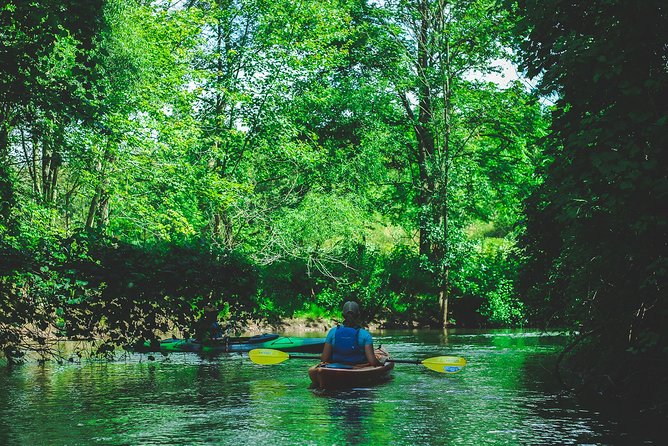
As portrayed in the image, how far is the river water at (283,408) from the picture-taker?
8.77 meters

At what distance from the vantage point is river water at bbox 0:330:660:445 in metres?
8.77

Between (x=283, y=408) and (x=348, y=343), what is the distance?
2.01 m

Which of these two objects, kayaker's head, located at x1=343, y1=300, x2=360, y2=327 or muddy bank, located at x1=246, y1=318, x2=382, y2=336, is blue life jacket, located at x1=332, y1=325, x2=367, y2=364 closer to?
kayaker's head, located at x1=343, y1=300, x2=360, y2=327

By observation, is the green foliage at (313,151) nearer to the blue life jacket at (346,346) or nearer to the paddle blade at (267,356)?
the paddle blade at (267,356)

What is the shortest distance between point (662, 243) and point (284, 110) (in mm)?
22173

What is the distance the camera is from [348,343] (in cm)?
1259

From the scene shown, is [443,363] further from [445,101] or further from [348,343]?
[445,101]

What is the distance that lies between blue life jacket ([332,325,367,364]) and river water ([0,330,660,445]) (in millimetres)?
523

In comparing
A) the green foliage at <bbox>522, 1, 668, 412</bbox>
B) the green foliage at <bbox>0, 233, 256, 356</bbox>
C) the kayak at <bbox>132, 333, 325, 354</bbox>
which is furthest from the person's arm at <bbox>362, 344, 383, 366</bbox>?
the kayak at <bbox>132, 333, 325, 354</bbox>

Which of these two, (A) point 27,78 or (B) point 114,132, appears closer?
(A) point 27,78

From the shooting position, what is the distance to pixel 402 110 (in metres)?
34.1

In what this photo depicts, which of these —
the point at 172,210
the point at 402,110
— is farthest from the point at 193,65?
the point at 402,110

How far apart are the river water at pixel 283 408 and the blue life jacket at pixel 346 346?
0.52 metres

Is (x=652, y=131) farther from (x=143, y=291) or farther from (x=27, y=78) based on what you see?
(x=27, y=78)
